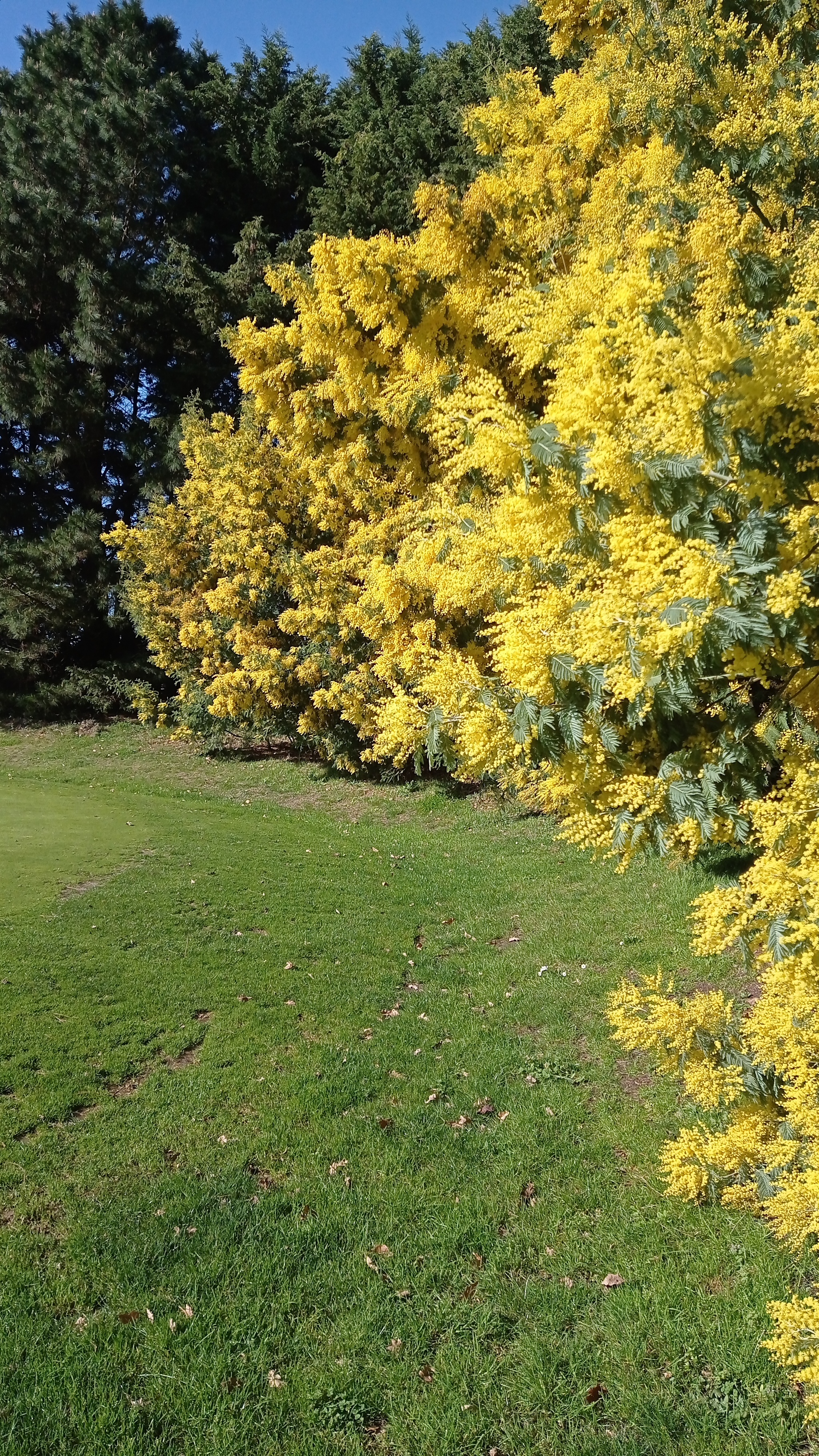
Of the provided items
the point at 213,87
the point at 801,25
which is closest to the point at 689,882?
the point at 801,25

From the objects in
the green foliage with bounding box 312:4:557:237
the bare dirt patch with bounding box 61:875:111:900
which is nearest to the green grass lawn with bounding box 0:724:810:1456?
the bare dirt patch with bounding box 61:875:111:900

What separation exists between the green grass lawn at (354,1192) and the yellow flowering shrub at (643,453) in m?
0.51

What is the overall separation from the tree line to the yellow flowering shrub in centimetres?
1221

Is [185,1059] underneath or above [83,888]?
underneath

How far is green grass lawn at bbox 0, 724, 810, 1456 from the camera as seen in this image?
2.98 metres

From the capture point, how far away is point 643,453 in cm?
254

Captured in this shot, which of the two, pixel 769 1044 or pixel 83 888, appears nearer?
pixel 769 1044

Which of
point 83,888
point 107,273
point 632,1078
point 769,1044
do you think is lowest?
point 632,1078

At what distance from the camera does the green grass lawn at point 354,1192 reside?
298 centimetres

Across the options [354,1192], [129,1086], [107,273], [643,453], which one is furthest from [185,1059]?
[107,273]

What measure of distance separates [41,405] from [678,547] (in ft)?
65.6

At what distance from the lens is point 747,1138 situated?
366 cm

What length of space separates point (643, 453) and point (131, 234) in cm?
2345

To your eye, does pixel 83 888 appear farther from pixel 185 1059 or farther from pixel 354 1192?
pixel 354 1192
